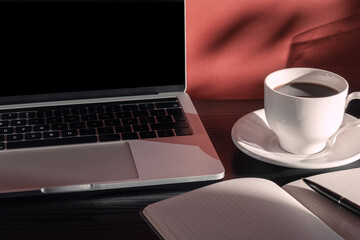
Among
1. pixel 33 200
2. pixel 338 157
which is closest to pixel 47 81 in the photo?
pixel 33 200

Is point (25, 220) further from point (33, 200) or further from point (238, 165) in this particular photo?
point (238, 165)

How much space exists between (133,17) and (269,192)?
1.47 feet

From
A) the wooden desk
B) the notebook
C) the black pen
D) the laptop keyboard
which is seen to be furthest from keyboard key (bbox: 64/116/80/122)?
the black pen

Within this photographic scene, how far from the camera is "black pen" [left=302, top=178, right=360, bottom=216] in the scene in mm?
742

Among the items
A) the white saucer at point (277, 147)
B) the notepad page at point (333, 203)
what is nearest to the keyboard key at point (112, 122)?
the white saucer at point (277, 147)

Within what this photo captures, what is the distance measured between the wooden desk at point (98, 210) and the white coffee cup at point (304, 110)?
0.05 metres

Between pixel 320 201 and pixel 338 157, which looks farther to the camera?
pixel 338 157

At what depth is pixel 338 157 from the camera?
899mm

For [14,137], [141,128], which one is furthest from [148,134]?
[14,137]

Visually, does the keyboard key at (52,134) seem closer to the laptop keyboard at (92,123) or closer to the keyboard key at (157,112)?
the laptop keyboard at (92,123)

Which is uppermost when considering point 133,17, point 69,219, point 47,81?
point 133,17

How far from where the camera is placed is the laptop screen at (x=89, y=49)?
1.02 m

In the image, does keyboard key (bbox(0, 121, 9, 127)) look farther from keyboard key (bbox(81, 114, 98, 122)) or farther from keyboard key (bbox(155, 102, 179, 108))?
keyboard key (bbox(155, 102, 179, 108))

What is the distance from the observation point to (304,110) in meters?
0.86
